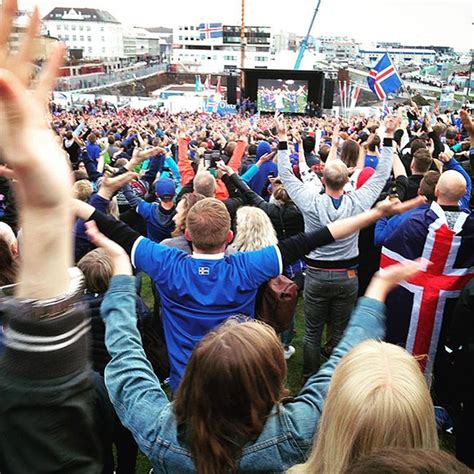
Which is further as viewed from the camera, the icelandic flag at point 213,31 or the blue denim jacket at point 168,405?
the icelandic flag at point 213,31

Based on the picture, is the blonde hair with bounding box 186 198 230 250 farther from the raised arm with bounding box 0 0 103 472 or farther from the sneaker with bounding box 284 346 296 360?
the sneaker with bounding box 284 346 296 360

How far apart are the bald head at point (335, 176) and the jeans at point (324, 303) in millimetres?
708

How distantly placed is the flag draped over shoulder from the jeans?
1.68 feet

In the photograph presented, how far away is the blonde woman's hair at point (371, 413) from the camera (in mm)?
1310

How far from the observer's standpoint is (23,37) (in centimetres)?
99

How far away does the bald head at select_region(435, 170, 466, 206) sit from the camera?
329cm

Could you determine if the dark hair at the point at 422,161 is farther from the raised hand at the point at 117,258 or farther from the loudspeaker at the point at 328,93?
the loudspeaker at the point at 328,93

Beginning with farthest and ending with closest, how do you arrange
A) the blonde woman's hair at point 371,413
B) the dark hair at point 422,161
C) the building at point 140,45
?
the building at point 140,45
the dark hair at point 422,161
the blonde woman's hair at point 371,413

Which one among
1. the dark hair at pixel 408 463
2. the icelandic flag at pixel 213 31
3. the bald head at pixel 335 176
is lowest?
the bald head at pixel 335 176

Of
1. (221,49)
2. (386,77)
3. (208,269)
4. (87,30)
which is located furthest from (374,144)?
(87,30)

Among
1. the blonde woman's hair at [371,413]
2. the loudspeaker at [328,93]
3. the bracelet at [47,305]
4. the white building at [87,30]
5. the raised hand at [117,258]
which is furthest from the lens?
the white building at [87,30]

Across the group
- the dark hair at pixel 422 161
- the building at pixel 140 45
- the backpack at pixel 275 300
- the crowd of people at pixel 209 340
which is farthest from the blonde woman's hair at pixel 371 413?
the building at pixel 140 45

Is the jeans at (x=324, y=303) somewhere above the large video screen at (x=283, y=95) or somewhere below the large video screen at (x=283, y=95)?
above

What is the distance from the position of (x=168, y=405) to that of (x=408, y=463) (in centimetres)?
94
